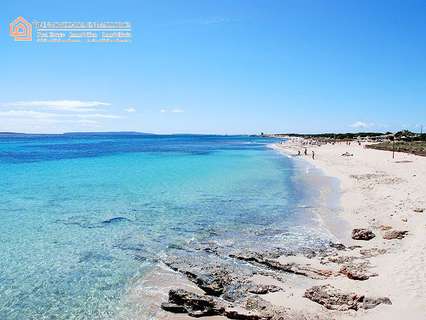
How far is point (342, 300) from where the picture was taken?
30.0ft

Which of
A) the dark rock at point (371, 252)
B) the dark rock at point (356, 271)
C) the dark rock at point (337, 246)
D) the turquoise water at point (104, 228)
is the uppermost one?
the dark rock at point (356, 271)

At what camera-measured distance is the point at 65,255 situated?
1401 centimetres

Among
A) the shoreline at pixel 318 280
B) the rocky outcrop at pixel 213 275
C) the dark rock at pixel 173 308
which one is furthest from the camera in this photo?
the rocky outcrop at pixel 213 275

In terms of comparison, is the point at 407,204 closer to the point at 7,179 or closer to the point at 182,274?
the point at 182,274

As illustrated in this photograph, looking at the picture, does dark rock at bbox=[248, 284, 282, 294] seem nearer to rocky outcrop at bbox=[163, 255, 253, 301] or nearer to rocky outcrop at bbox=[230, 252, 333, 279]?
rocky outcrop at bbox=[163, 255, 253, 301]

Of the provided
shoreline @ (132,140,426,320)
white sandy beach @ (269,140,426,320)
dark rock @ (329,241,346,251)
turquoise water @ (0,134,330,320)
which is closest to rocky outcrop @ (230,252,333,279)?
shoreline @ (132,140,426,320)

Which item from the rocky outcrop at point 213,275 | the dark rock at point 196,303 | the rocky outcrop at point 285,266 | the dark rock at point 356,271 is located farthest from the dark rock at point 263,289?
the dark rock at point 356,271

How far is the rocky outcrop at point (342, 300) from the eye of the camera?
8.95m

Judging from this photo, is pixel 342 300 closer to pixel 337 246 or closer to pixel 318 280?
pixel 318 280

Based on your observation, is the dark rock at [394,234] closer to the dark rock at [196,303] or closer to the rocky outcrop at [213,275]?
the rocky outcrop at [213,275]

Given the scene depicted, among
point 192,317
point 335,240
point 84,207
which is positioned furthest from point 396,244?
point 84,207

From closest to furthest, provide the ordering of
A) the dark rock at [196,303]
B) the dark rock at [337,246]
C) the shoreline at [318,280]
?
1. the shoreline at [318,280]
2. the dark rock at [196,303]
3. the dark rock at [337,246]

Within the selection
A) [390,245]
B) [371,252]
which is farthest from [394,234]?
[371,252]

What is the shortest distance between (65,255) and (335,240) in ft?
36.1
